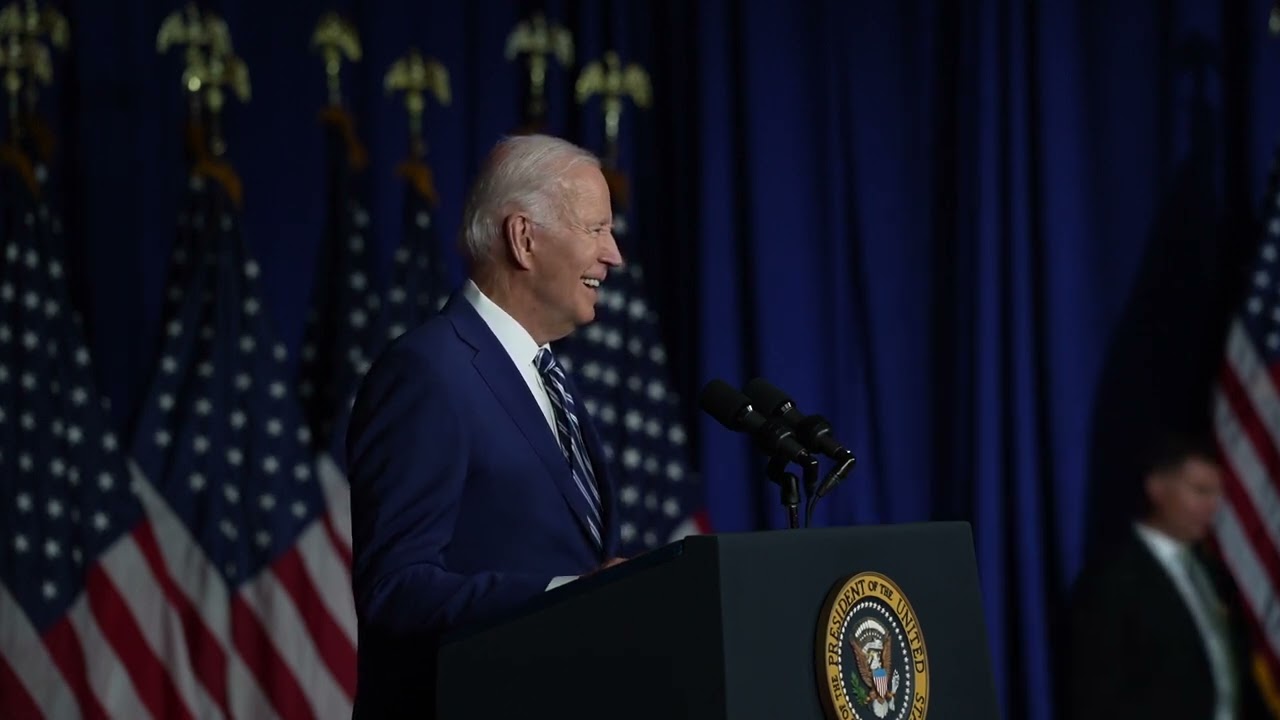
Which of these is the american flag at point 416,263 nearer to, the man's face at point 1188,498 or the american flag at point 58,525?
the american flag at point 58,525

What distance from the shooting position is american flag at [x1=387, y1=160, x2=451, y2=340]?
216 inches

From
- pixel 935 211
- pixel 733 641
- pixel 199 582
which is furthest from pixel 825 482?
pixel 935 211

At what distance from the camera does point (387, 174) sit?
19.0ft

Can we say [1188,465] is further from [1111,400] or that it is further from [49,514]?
[49,514]

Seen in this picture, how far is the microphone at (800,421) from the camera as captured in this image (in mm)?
2012

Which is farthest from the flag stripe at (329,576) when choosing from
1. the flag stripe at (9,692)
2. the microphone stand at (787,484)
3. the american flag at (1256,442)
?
the microphone stand at (787,484)

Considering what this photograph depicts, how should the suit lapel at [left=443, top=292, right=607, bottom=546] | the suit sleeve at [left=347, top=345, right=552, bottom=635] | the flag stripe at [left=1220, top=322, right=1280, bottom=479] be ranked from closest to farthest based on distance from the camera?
the suit sleeve at [left=347, top=345, right=552, bottom=635] → the suit lapel at [left=443, top=292, right=607, bottom=546] → the flag stripe at [left=1220, top=322, right=1280, bottom=479]

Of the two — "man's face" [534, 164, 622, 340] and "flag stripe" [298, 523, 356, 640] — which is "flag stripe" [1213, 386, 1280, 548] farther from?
"man's face" [534, 164, 622, 340]

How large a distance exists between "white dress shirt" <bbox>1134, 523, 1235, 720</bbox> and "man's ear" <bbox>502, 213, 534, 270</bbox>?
3.83m

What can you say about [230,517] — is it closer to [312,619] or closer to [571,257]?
[312,619]

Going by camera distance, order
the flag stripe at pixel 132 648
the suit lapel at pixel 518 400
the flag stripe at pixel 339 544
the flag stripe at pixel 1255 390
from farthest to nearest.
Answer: the flag stripe at pixel 1255 390, the flag stripe at pixel 339 544, the flag stripe at pixel 132 648, the suit lapel at pixel 518 400

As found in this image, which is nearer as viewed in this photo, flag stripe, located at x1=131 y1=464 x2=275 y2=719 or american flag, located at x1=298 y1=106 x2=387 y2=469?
flag stripe, located at x1=131 y1=464 x2=275 y2=719

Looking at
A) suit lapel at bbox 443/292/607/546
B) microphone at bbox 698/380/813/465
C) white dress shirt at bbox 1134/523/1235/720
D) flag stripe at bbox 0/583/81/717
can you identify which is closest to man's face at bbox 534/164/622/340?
suit lapel at bbox 443/292/607/546

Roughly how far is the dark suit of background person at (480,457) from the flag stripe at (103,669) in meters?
3.26
